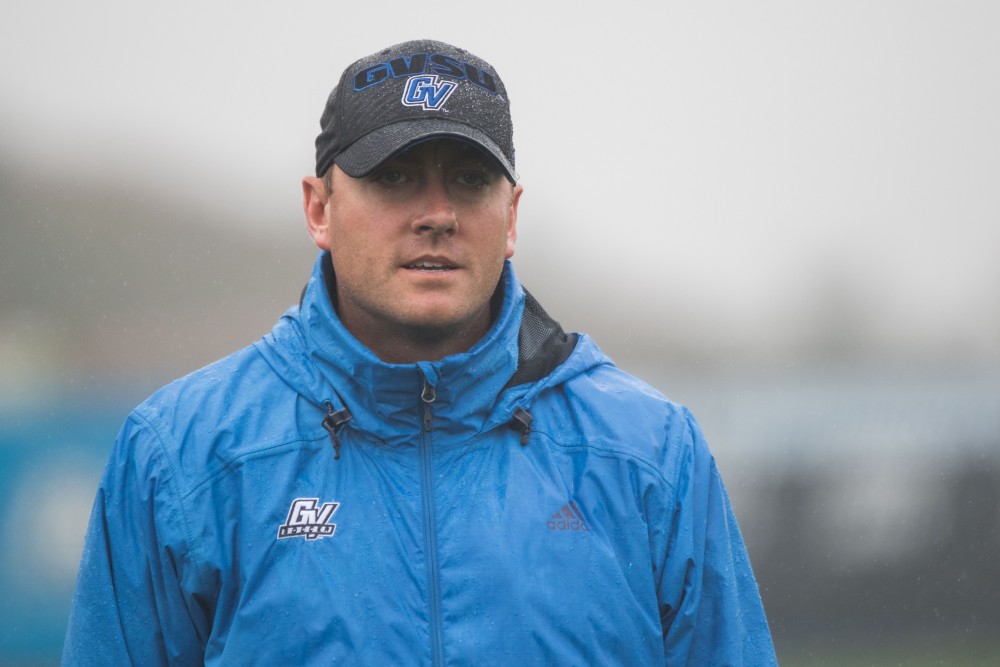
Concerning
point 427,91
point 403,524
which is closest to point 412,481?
point 403,524

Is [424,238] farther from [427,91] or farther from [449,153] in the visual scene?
[427,91]

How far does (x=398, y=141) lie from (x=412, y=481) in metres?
0.55

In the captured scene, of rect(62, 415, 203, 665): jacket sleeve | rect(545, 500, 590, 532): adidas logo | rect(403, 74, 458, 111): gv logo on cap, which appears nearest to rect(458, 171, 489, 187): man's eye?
rect(403, 74, 458, 111): gv logo on cap

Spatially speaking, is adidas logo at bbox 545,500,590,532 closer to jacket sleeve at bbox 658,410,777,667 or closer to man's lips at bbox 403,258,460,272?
jacket sleeve at bbox 658,410,777,667

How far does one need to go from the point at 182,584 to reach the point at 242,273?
168cm

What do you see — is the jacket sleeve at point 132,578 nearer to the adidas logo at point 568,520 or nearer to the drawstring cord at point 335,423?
the drawstring cord at point 335,423

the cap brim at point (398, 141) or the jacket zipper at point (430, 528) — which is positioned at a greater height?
the cap brim at point (398, 141)

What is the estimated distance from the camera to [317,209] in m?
1.95

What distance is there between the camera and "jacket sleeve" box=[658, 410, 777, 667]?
1.77m

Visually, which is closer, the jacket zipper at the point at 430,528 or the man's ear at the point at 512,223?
the jacket zipper at the point at 430,528

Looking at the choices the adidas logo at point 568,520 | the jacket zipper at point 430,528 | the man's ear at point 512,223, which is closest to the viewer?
the jacket zipper at point 430,528

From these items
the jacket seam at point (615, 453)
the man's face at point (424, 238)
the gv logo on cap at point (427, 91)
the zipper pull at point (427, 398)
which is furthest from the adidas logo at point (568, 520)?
the gv logo on cap at point (427, 91)

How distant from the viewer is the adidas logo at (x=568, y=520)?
1.71 meters

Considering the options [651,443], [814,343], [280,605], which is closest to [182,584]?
[280,605]
